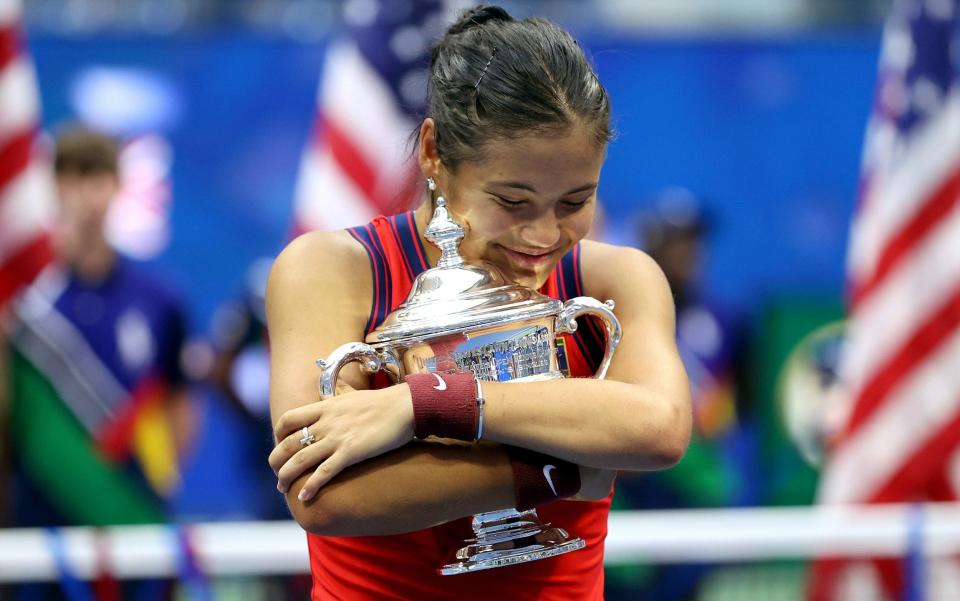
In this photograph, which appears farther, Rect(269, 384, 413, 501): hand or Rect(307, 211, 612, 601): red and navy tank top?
Rect(307, 211, 612, 601): red and navy tank top

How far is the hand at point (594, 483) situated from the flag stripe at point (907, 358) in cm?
335

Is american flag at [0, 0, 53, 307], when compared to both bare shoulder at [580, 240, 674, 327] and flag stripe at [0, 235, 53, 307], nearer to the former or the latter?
flag stripe at [0, 235, 53, 307]

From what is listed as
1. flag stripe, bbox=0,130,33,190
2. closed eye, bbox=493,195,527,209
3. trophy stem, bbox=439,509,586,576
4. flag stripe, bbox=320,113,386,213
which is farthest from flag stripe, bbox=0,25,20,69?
trophy stem, bbox=439,509,586,576

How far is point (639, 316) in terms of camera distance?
2.03 m

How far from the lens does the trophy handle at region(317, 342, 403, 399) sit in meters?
1.71

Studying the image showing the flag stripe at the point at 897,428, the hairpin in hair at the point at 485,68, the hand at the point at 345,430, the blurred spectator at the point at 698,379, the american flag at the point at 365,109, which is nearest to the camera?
the hand at the point at 345,430

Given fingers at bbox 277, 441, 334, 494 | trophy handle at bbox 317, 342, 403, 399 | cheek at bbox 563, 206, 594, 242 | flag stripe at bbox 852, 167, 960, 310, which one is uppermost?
flag stripe at bbox 852, 167, 960, 310

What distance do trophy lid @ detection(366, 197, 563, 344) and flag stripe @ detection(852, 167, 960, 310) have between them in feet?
12.0

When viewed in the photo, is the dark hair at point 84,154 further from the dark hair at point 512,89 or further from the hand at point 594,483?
the hand at point 594,483

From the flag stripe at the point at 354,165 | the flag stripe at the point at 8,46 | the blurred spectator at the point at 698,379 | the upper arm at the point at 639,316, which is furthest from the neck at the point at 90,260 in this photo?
the upper arm at the point at 639,316

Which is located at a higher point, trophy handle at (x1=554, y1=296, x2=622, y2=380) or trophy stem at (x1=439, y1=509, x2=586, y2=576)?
trophy handle at (x1=554, y1=296, x2=622, y2=380)

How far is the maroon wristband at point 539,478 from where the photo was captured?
1.73 m

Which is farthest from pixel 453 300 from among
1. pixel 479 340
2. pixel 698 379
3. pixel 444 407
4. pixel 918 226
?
pixel 698 379

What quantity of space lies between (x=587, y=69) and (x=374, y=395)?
25.2 inches
